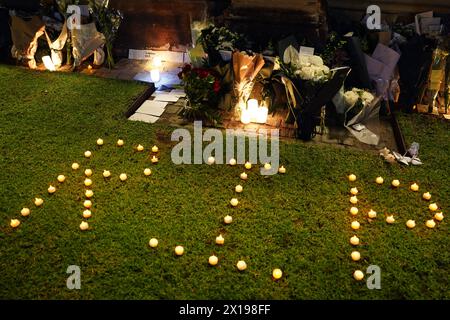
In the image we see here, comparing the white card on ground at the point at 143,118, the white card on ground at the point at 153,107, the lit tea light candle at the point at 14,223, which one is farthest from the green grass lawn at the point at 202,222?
the white card on ground at the point at 153,107

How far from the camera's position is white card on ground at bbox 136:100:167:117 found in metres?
6.84

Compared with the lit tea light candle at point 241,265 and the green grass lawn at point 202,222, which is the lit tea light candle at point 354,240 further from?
the lit tea light candle at point 241,265

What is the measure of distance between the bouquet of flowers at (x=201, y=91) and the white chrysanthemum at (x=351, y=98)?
2098mm

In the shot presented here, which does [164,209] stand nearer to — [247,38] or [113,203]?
[113,203]

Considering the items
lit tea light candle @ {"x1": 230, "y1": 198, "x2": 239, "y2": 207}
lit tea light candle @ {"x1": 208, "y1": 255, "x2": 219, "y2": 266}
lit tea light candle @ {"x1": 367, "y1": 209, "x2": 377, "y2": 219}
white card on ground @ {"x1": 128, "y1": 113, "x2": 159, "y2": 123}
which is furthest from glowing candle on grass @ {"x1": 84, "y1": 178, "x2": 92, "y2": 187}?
lit tea light candle @ {"x1": 367, "y1": 209, "x2": 377, "y2": 219}

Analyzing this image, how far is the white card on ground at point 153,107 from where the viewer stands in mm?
6840

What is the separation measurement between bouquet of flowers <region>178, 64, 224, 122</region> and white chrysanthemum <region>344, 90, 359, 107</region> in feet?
6.88

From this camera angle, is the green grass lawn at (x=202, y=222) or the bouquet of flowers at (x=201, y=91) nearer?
the green grass lawn at (x=202, y=222)

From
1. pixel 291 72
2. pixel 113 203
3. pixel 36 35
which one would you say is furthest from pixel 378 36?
pixel 36 35

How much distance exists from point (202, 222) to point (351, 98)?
3422 millimetres

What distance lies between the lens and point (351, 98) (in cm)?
627

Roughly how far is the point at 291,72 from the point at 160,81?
3.21m

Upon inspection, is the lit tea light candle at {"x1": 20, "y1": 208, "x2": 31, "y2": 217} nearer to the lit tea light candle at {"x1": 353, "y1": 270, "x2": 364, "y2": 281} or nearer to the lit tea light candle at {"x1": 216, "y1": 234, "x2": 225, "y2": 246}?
the lit tea light candle at {"x1": 216, "y1": 234, "x2": 225, "y2": 246}

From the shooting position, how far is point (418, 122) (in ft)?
21.6
